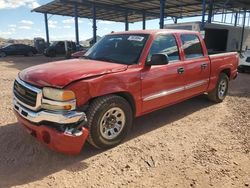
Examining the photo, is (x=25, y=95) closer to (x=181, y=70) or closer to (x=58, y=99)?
(x=58, y=99)

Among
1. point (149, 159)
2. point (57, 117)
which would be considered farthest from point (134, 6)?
point (57, 117)

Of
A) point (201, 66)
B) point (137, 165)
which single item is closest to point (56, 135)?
point (137, 165)

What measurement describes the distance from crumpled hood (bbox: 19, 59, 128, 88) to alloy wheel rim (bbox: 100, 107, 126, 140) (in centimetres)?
63

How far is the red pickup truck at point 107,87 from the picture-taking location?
367 cm

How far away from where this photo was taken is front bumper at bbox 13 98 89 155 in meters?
3.60

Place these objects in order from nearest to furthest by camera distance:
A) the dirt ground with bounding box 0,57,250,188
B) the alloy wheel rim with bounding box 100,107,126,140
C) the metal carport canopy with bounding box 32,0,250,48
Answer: the dirt ground with bounding box 0,57,250,188 < the alloy wheel rim with bounding box 100,107,126,140 < the metal carport canopy with bounding box 32,0,250,48

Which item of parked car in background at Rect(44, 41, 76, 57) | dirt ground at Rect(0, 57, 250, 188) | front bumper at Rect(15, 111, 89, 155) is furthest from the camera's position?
parked car in background at Rect(44, 41, 76, 57)

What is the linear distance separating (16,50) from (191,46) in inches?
1085

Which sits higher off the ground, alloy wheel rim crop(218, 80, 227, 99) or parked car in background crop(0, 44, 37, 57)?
alloy wheel rim crop(218, 80, 227, 99)

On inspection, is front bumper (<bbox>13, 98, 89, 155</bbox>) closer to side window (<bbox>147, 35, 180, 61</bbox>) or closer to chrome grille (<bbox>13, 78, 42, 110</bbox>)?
chrome grille (<bbox>13, 78, 42, 110</bbox>)

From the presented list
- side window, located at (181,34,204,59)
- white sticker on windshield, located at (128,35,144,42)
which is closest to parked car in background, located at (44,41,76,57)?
side window, located at (181,34,204,59)

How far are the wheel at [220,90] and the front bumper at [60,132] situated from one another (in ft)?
13.6

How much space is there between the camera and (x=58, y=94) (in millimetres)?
3611

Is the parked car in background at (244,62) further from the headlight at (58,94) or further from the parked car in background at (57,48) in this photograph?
the parked car in background at (57,48)
